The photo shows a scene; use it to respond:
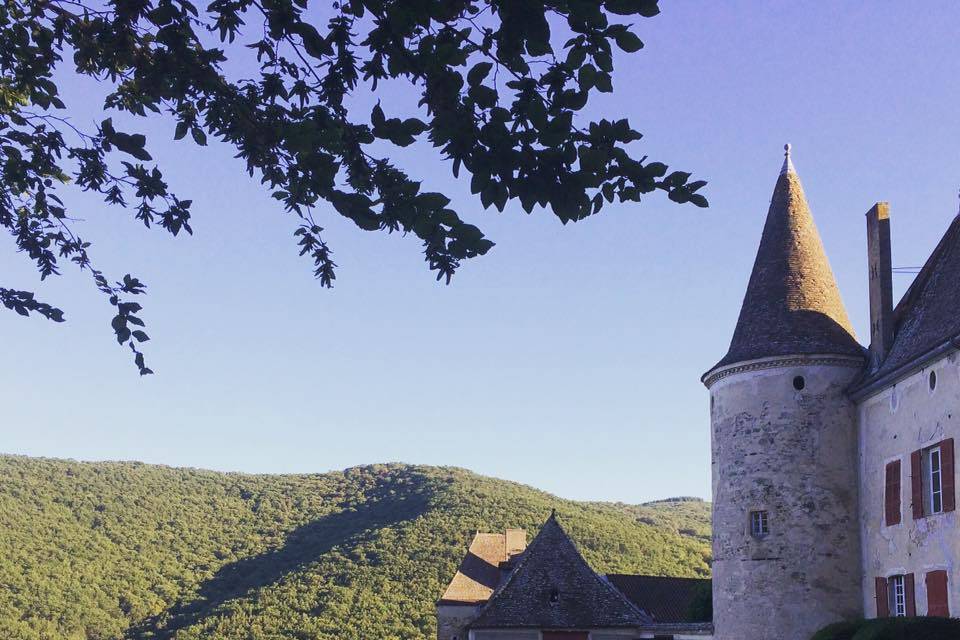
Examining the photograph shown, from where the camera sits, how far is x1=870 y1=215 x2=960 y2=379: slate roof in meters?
20.9

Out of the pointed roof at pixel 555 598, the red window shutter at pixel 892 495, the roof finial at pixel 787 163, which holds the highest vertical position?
the roof finial at pixel 787 163

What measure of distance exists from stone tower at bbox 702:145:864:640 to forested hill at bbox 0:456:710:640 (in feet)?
128

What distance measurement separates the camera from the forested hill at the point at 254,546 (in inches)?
2611

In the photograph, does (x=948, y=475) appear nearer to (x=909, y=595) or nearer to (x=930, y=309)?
(x=909, y=595)

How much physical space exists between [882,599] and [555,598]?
12.9m

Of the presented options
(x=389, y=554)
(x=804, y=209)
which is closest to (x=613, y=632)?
(x=804, y=209)

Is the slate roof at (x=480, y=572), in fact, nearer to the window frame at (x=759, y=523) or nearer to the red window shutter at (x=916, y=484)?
the window frame at (x=759, y=523)

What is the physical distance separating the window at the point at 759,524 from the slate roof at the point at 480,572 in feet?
66.1

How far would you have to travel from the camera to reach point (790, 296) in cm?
2573

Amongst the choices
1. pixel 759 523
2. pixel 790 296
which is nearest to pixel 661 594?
pixel 759 523

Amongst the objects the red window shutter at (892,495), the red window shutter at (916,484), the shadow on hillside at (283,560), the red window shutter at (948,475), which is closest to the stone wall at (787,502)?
the red window shutter at (892,495)

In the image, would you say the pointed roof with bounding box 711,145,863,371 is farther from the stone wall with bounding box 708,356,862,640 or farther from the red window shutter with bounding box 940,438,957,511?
the red window shutter with bounding box 940,438,957,511

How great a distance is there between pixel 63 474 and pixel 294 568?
114ft

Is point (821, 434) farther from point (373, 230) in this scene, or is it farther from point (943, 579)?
point (373, 230)
